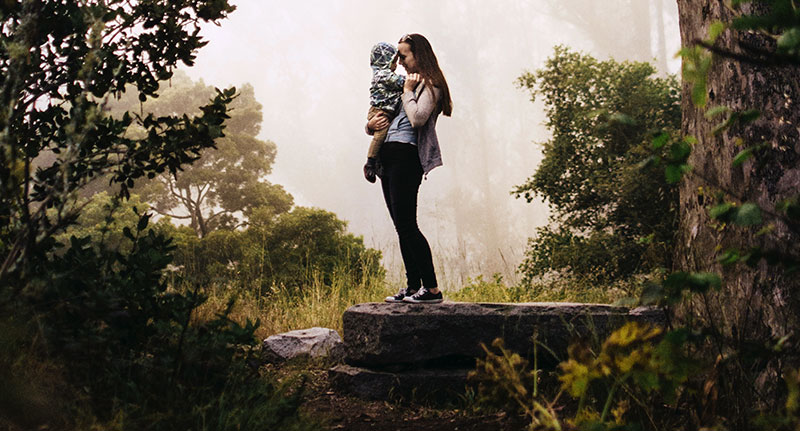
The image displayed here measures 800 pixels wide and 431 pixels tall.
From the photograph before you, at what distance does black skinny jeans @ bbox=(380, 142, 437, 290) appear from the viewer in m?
4.37

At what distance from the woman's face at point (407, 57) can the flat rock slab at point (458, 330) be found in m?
1.68

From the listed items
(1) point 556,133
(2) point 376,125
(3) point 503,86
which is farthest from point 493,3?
(2) point 376,125

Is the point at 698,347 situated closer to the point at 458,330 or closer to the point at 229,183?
the point at 458,330

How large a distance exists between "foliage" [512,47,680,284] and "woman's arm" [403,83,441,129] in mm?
3673

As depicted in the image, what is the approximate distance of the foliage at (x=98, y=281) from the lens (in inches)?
89.3

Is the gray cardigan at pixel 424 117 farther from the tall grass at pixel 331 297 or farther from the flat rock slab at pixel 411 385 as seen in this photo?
the tall grass at pixel 331 297

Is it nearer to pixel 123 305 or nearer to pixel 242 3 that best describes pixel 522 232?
pixel 242 3

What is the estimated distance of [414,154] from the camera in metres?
4.41

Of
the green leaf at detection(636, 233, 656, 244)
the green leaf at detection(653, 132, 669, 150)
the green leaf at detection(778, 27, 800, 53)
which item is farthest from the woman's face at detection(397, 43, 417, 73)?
the green leaf at detection(778, 27, 800, 53)

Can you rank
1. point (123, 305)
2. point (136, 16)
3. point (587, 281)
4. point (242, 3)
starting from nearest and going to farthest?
point (123, 305) < point (136, 16) < point (587, 281) < point (242, 3)

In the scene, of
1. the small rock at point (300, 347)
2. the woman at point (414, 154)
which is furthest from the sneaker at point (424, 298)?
the small rock at point (300, 347)

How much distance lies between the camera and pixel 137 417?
2402 millimetres

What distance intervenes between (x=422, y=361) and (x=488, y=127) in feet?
131

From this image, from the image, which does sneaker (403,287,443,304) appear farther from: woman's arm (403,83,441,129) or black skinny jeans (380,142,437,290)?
woman's arm (403,83,441,129)
